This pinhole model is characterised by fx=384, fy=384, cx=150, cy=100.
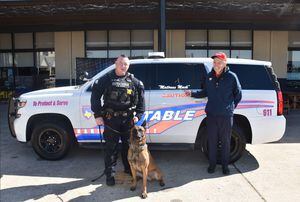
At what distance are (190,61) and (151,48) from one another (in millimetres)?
10062

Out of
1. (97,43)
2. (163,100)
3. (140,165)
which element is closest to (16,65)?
(97,43)

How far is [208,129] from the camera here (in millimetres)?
5934

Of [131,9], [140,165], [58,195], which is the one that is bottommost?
[58,195]

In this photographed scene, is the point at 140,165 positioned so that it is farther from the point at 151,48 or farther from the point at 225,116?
the point at 151,48

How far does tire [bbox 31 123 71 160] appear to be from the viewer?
261 inches

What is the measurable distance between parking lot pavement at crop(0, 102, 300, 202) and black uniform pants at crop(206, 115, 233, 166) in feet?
0.94

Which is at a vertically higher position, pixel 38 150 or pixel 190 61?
pixel 190 61

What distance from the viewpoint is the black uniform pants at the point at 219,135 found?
579 cm

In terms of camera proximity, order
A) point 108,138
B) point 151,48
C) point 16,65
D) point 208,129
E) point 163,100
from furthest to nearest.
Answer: point 16,65
point 151,48
point 163,100
point 208,129
point 108,138

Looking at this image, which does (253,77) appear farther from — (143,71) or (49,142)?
(49,142)

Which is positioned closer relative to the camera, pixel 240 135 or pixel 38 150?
pixel 240 135

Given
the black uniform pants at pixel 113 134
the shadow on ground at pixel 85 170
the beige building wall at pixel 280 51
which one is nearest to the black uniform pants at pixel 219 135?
the shadow on ground at pixel 85 170

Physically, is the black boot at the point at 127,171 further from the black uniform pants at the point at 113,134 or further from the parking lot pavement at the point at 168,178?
the black uniform pants at the point at 113,134

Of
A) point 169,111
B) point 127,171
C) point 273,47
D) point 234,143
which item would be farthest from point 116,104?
point 273,47
